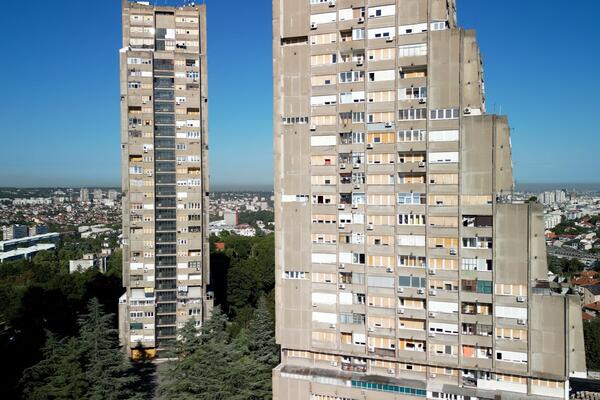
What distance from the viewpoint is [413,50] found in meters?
22.1

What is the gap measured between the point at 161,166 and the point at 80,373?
18.9 meters

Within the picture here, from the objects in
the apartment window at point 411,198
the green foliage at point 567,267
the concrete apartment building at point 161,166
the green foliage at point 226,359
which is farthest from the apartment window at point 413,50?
the green foliage at point 567,267

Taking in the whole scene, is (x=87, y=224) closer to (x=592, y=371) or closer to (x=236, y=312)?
(x=236, y=312)

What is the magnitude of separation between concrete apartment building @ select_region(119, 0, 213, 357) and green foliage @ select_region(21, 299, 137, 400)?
40.4ft

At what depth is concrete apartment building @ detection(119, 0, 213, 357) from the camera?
39969 millimetres

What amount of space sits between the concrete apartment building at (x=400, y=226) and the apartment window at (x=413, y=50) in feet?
0.19

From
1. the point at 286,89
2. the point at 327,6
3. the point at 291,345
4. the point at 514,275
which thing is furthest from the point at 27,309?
the point at 514,275

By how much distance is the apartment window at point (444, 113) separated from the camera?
2159 centimetres

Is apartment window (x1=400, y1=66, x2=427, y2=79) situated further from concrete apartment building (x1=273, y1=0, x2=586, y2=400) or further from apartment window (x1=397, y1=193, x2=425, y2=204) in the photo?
apartment window (x1=397, y1=193, x2=425, y2=204)

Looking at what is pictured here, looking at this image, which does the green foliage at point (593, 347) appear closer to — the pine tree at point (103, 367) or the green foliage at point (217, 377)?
the green foliage at point (217, 377)

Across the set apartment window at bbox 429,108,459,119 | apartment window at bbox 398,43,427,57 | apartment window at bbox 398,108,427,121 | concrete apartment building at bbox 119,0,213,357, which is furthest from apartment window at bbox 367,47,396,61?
concrete apartment building at bbox 119,0,213,357

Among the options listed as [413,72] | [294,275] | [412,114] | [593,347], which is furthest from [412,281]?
[593,347]

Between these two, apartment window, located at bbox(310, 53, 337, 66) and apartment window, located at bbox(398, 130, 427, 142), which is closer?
apartment window, located at bbox(398, 130, 427, 142)

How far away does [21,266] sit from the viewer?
6688 cm
